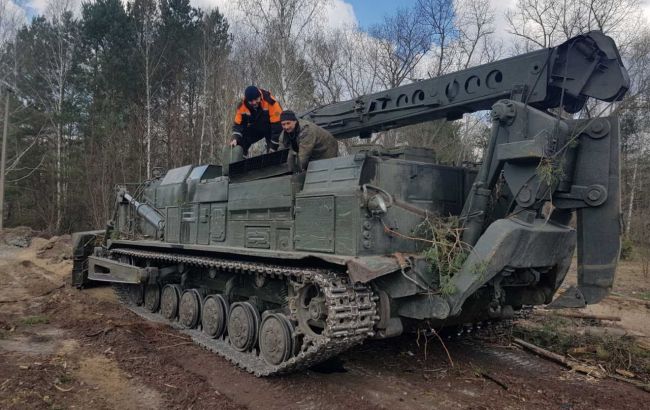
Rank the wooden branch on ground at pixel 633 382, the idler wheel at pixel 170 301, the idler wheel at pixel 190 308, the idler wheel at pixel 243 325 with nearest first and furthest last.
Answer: the wooden branch on ground at pixel 633 382
the idler wheel at pixel 243 325
the idler wheel at pixel 190 308
the idler wheel at pixel 170 301

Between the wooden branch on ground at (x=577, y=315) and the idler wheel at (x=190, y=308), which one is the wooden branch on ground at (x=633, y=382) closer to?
the wooden branch on ground at (x=577, y=315)

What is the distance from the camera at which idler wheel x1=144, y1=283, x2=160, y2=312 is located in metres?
9.41

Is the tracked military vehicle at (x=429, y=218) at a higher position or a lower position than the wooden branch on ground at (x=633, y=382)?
higher

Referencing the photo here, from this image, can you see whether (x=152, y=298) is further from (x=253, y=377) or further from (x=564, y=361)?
(x=564, y=361)

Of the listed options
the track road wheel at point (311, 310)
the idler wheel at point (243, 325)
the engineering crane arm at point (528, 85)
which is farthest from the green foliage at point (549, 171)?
the idler wheel at point (243, 325)

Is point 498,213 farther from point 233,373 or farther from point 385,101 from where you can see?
point 233,373

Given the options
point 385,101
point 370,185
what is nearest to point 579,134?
point 370,185

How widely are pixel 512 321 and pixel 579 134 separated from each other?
3715mm

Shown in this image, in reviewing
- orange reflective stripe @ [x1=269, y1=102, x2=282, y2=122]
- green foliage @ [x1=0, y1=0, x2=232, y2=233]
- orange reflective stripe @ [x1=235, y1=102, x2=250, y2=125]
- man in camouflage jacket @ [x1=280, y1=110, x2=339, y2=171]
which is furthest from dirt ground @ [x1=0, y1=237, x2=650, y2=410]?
green foliage @ [x1=0, y1=0, x2=232, y2=233]

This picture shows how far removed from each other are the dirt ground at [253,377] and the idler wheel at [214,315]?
0.34m

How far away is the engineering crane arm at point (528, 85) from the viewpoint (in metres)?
5.20

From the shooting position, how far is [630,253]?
782 inches

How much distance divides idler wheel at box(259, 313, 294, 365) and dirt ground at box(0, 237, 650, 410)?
270 millimetres

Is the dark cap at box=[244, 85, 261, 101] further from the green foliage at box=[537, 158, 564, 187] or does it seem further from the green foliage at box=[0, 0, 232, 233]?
the green foliage at box=[0, 0, 232, 233]
